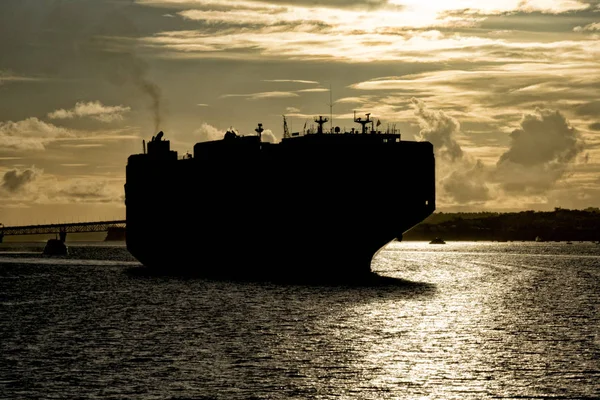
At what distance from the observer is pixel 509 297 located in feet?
208

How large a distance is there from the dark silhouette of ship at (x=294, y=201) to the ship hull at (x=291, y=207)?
3.1 inches

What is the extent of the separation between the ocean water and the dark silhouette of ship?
689cm

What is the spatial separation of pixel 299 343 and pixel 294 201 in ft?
132

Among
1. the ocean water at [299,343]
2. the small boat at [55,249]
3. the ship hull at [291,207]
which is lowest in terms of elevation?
the small boat at [55,249]

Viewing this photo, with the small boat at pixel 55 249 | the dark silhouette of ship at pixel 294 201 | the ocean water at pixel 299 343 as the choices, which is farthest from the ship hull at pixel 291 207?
the small boat at pixel 55 249

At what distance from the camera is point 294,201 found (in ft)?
252

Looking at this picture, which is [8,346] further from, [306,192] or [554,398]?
[306,192]

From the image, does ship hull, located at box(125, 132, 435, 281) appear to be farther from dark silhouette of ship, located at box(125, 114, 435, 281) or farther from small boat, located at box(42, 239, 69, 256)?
small boat, located at box(42, 239, 69, 256)

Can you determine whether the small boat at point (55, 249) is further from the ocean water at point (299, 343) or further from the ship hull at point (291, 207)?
the ocean water at point (299, 343)

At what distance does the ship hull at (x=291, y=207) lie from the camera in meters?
72.4

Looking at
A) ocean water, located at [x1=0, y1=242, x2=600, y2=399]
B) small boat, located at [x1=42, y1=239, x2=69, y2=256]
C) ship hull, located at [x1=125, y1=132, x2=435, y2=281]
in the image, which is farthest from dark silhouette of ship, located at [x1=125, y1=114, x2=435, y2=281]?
small boat, located at [x1=42, y1=239, x2=69, y2=256]

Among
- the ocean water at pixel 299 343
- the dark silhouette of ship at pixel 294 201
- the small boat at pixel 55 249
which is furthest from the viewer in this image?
the small boat at pixel 55 249

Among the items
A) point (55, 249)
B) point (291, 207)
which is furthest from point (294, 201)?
point (55, 249)

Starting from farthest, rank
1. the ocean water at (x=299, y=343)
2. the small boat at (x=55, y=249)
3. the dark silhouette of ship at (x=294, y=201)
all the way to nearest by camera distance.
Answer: the small boat at (x=55, y=249)
the dark silhouette of ship at (x=294, y=201)
the ocean water at (x=299, y=343)
